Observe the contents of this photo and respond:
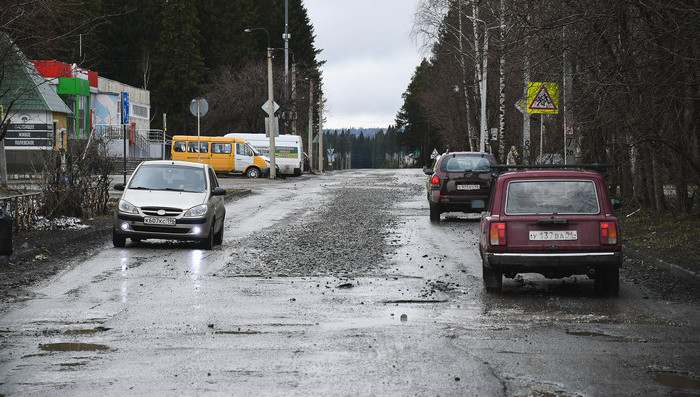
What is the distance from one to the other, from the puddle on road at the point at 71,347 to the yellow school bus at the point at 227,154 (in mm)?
48351

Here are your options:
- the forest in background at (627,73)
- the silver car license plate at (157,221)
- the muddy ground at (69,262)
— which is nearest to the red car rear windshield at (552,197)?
the muddy ground at (69,262)

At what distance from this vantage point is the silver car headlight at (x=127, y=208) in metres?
16.3

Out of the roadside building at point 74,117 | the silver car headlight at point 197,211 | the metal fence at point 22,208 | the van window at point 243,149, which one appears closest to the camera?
the silver car headlight at point 197,211

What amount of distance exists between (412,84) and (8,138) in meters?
125

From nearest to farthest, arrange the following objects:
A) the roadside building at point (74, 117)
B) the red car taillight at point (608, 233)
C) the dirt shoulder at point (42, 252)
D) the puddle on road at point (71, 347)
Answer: the puddle on road at point (71, 347)
the red car taillight at point (608, 233)
the dirt shoulder at point (42, 252)
the roadside building at point (74, 117)

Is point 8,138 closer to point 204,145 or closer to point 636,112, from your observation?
point 204,145

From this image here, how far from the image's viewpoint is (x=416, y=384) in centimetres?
636

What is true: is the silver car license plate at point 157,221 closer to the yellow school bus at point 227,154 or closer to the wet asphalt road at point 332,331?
the wet asphalt road at point 332,331

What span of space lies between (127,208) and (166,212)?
66 centimetres

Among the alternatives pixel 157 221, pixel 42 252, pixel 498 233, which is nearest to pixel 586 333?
pixel 498 233

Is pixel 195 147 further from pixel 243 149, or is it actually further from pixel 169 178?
pixel 169 178

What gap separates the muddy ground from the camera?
11.6 metres

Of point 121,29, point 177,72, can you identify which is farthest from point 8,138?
point 121,29

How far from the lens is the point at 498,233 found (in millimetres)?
11023
